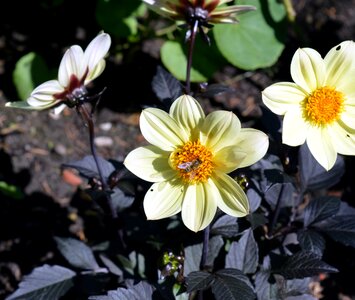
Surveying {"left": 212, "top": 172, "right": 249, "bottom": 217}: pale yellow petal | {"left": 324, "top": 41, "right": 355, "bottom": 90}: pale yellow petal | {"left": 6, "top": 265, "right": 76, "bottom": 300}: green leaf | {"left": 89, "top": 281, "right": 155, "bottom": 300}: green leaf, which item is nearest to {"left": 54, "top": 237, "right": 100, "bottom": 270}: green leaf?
{"left": 6, "top": 265, "right": 76, "bottom": 300}: green leaf

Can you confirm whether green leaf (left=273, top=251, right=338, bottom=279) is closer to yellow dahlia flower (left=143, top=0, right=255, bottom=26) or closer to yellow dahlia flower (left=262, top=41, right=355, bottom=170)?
yellow dahlia flower (left=262, top=41, right=355, bottom=170)

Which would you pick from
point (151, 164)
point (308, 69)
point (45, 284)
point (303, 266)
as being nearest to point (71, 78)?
point (151, 164)

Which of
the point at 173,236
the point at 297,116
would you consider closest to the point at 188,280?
the point at 173,236

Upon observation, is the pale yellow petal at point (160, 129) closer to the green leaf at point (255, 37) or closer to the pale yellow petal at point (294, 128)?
the pale yellow petal at point (294, 128)

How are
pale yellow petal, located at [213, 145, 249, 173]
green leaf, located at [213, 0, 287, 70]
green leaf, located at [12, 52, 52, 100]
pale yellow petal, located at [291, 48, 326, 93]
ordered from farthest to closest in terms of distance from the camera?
green leaf, located at [12, 52, 52, 100], green leaf, located at [213, 0, 287, 70], pale yellow petal, located at [291, 48, 326, 93], pale yellow petal, located at [213, 145, 249, 173]

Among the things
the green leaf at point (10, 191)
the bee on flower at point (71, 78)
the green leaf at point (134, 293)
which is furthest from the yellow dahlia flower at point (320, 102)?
the green leaf at point (10, 191)

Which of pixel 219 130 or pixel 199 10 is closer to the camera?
pixel 219 130

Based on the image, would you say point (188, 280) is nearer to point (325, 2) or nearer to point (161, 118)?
point (161, 118)

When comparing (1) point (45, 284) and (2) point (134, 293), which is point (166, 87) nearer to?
(2) point (134, 293)
